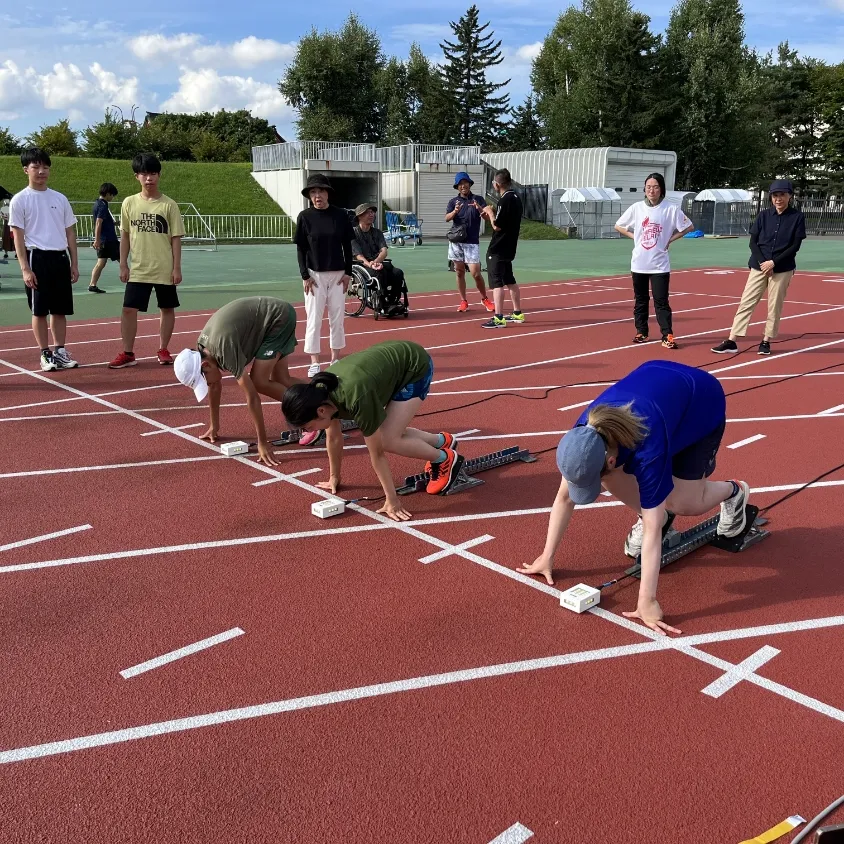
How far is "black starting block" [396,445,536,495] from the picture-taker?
539 cm

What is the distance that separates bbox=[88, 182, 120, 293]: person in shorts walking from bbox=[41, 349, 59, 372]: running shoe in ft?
22.3

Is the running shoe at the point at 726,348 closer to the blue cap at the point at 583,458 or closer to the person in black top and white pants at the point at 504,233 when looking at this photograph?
the person in black top and white pants at the point at 504,233

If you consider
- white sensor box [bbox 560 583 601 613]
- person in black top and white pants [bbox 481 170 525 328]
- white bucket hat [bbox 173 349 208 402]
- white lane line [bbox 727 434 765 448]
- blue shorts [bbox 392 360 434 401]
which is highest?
person in black top and white pants [bbox 481 170 525 328]

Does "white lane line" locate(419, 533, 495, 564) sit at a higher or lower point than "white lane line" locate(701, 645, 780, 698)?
higher

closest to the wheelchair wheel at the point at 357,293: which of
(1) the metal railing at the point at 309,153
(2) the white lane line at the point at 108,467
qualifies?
(2) the white lane line at the point at 108,467

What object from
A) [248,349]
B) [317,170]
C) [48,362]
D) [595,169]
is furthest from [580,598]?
[595,169]

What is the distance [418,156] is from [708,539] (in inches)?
1500

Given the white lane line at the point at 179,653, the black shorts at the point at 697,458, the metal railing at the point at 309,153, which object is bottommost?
the white lane line at the point at 179,653

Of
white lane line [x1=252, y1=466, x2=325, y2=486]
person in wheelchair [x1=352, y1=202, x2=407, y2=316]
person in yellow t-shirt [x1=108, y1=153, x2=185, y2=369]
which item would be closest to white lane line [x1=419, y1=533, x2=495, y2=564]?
white lane line [x1=252, y1=466, x2=325, y2=486]

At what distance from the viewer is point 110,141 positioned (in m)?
50.8

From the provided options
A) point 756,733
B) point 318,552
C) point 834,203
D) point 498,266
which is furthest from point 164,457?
point 834,203

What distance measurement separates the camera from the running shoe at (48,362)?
8906mm

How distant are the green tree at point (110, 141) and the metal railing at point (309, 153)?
537 inches

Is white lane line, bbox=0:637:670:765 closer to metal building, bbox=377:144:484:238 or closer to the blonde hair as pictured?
the blonde hair
